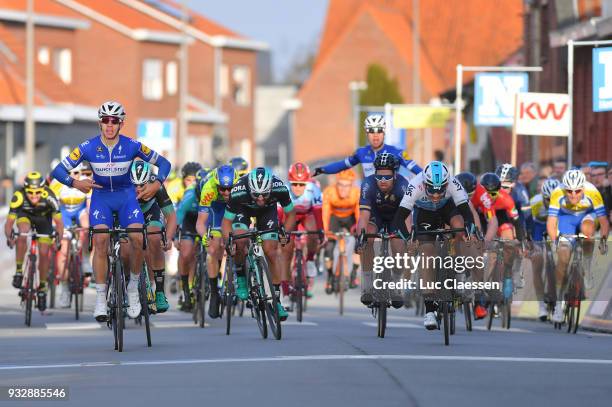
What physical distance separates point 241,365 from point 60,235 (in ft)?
28.8

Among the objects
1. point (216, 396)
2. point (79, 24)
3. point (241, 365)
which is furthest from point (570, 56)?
point (79, 24)

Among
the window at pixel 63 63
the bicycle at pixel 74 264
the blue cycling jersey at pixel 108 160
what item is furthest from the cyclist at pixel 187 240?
the window at pixel 63 63

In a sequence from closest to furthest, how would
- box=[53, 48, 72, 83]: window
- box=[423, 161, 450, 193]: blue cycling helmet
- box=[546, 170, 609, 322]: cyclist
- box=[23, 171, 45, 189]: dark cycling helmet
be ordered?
box=[423, 161, 450, 193]: blue cycling helmet → box=[546, 170, 609, 322]: cyclist → box=[23, 171, 45, 189]: dark cycling helmet → box=[53, 48, 72, 83]: window

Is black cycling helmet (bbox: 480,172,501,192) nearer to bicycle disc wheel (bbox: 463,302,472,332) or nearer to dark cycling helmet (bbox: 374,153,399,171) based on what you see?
bicycle disc wheel (bbox: 463,302,472,332)

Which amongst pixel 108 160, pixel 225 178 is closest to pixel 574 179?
pixel 225 178

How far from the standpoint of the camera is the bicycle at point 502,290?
67.5 feet

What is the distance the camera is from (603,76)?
2686 centimetres

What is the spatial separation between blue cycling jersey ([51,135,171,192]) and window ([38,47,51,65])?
54.8m

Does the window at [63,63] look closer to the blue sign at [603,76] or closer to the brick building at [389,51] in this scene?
the brick building at [389,51]

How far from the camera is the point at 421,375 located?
42.6 ft

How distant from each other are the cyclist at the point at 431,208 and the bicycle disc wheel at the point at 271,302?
1.37 metres

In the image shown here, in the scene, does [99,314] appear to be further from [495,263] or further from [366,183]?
[495,263]

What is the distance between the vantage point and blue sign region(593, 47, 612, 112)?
26.8 m

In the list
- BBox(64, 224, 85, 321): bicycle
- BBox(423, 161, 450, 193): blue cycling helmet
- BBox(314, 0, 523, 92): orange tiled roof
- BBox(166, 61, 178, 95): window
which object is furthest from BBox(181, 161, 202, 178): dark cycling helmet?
BBox(314, 0, 523, 92): orange tiled roof
